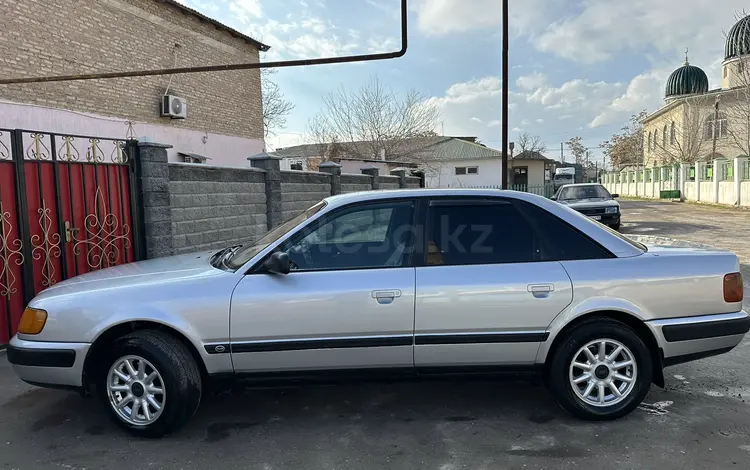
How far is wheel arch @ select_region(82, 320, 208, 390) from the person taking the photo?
10.8ft

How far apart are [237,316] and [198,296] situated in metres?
0.29

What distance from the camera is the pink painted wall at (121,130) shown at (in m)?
10.0

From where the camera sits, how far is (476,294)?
3.31 metres

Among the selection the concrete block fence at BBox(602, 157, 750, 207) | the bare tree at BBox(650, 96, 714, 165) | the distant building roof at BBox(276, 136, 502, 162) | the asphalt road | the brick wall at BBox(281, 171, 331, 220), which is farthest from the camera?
the bare tree at BBox(650, 96, 714, 165)

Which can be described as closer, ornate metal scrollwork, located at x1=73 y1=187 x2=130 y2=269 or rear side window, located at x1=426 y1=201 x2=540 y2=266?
rear side window, located at x1=426 y1=201 x2=540 y2=266

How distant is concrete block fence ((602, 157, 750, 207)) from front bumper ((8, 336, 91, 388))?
26495 millimetres

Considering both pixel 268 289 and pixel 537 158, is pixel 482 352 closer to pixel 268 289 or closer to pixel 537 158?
pixel 268 289

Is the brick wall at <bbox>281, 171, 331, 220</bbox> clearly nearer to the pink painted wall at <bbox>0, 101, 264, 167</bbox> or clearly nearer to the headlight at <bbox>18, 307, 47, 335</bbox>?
the pink painted wall at <bbox>0, 101, 264, 167</bbox>

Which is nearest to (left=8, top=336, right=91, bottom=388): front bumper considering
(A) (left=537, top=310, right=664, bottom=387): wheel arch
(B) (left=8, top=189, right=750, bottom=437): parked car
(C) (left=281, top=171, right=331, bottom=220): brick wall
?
(B) (left=8, top=189, right=750, bottom=437): parked car

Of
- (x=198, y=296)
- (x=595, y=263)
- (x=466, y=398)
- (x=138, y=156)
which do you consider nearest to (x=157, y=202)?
(x=138, y=156)

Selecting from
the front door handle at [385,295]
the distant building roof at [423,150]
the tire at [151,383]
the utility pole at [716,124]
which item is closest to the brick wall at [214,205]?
the tire at [151,383]

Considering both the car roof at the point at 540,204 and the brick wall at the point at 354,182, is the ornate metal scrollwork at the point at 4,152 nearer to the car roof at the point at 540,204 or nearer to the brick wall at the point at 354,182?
the car roof at the point at 540,204

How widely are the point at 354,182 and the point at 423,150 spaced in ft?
59.9

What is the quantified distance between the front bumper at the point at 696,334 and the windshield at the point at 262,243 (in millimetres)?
2494
